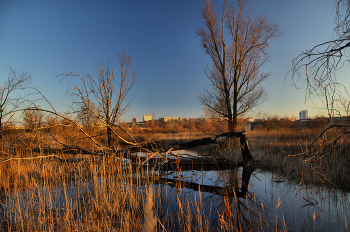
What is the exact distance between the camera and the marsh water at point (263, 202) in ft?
9.12

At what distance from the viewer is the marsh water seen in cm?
278

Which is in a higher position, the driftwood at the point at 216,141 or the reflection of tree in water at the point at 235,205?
the driftwood at the point at 216,141

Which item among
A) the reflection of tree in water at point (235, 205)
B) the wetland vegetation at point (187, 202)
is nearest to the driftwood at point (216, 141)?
the wetland vegetation at point (187, 202)

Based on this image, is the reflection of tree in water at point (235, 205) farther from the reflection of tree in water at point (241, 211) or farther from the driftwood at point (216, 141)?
the driftwood at point (216, 141)

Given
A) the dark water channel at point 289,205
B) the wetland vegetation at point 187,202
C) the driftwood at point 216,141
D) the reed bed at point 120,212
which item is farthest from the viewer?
the driftwood at point 216,141

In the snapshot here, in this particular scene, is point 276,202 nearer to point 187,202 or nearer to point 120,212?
point 187,202

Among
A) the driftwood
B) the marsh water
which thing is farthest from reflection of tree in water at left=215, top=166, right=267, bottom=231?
the driftwood

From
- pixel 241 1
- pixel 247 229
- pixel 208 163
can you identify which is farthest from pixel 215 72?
pixel 247 229

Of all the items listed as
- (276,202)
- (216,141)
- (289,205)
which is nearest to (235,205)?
(276,202)

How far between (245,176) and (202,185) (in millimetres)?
1678

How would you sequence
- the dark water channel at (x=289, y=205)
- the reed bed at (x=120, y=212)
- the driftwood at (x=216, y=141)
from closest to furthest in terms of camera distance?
the reed bed at (x=120, y=212)
the dark water channel at (x=289, y=205)
the driftwood at (x=216, y=141)

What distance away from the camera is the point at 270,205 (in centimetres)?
342

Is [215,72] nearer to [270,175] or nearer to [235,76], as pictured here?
[235,76]

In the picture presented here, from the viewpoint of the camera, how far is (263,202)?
3.57 metres
